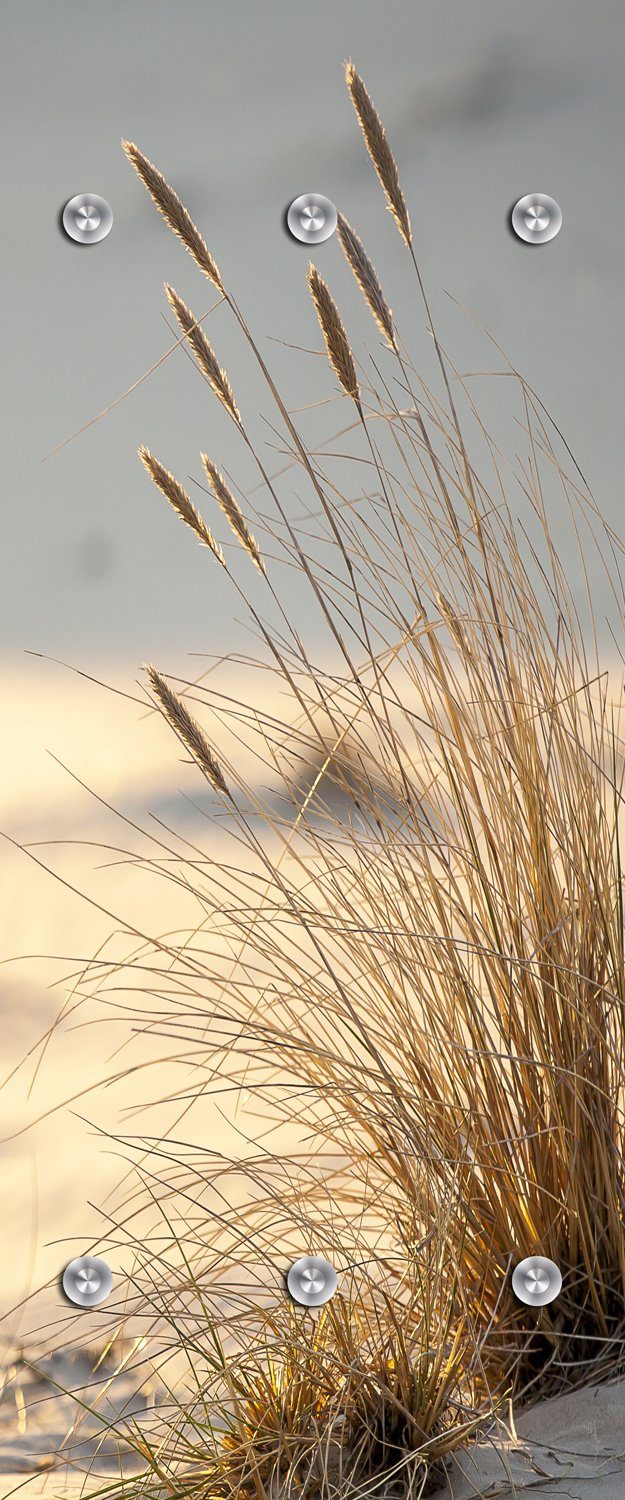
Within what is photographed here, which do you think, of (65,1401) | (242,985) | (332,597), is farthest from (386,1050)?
(65,1401)

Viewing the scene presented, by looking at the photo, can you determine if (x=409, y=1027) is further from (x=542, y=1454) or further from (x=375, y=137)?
(x=375, y=137)

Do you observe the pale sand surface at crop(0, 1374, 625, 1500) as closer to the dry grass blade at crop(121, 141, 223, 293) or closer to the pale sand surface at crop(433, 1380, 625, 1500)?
the pale sand surface at crop(433, 1380, 625, 1500)

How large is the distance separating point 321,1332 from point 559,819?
518 mm

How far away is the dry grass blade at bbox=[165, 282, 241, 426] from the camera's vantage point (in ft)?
3.68

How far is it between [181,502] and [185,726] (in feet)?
0.71

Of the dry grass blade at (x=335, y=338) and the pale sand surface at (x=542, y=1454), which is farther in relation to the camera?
the dry grass blade at (x=335, y=338)

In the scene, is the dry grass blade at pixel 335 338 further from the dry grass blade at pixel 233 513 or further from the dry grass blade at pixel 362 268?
the dry grass blade at pixel 233 513

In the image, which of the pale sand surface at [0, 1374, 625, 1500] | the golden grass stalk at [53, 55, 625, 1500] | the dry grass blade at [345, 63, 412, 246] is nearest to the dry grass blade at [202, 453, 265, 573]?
the golden grass stalk at [53, 55, 625, 1500]

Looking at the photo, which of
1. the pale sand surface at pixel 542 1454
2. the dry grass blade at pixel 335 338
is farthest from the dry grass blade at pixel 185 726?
the pale sand surface at pixel 542 1454

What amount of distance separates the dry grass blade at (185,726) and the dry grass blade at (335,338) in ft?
1.04

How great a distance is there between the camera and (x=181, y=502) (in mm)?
1113

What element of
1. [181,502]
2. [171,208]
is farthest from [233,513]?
[171,208]

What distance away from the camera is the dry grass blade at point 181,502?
1.11 m

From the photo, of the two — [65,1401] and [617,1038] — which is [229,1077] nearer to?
[617,1038]
